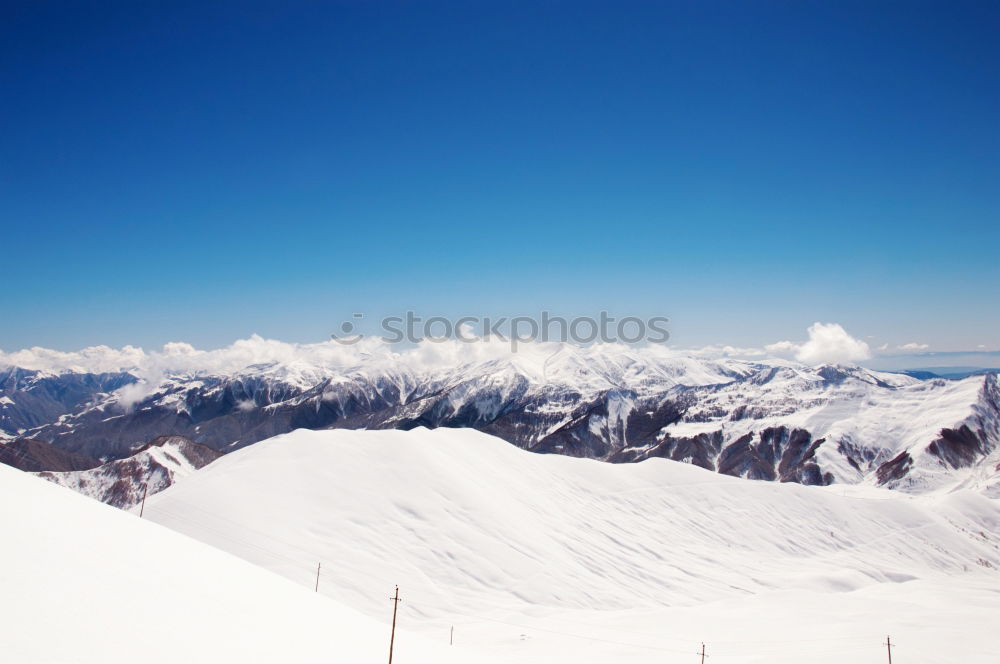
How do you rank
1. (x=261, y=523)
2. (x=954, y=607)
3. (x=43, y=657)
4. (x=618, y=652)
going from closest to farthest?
(x=43, y=657)
(x=618, y=652)
(x=261, y=523)
(x=954, y=607)

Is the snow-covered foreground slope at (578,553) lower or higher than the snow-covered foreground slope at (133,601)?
lower

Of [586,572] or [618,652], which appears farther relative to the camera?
[586,572]

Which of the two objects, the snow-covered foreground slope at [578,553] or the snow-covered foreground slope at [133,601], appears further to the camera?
the snow-covered foreground slope at [578,553]

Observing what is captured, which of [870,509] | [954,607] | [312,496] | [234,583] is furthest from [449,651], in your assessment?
[870,509]

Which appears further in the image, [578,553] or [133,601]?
[578,553]

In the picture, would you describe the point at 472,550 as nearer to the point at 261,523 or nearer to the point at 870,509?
the point at 261,523
